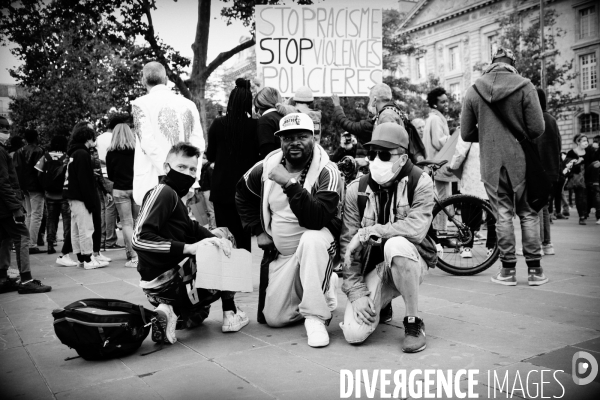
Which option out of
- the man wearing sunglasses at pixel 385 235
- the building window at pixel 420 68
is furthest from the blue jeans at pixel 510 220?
the building window at pixel 420 68

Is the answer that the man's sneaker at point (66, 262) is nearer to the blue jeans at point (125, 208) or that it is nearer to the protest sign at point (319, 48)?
the blue jeans at point (125, 208)

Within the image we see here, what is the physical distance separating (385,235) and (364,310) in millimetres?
520

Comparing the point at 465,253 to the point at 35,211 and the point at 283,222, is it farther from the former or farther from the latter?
the point at 35,211

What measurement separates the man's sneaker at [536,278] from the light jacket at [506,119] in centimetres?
81

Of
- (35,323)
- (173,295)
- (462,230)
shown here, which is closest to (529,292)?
(462,230)

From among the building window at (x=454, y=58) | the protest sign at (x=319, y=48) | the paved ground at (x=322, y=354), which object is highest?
the building window at (x=454, y=58)

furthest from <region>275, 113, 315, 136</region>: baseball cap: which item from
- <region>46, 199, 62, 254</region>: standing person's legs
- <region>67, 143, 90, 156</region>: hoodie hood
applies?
<region>46, 199, 62, 254</region>: standing person's legs

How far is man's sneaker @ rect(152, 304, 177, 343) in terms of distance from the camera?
3.54 metres

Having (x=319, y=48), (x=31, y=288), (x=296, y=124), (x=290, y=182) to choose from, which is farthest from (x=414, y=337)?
(x=319, y=48)

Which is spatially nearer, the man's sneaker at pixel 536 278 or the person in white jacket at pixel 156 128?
the man's sneaker at pixel 536 278

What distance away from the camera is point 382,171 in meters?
3.68

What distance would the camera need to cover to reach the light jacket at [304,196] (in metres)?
3.63

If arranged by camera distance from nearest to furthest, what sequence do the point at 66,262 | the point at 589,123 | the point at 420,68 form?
the point at 66,262 < the point at 589,123 < the point at 420,68

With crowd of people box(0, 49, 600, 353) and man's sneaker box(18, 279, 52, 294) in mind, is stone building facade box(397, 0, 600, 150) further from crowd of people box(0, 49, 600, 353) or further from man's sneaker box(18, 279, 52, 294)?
man's sneaker box(18, 279, 52, 294)
